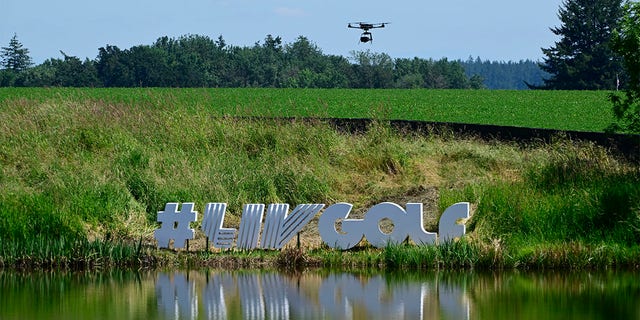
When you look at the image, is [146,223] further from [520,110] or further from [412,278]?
[520,110]

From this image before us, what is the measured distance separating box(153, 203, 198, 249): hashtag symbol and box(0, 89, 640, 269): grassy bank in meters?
0.48

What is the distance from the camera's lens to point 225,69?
126 meters

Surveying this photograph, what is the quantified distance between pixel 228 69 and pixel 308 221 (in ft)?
334

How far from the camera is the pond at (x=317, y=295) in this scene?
62.9 ft

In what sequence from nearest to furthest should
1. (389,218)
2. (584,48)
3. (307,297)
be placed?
(307,297) → (389,218) → (584,48)

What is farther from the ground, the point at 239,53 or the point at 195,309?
the point at 239,53

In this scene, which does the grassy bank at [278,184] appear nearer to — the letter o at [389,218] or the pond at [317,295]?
the letter o at [389,218]

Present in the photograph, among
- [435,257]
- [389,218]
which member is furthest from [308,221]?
[435,257]

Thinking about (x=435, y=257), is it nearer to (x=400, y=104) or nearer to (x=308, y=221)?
(x=308, y=221)

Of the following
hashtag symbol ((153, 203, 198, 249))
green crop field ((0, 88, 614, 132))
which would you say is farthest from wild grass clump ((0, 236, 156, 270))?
green crop field ((0, 88, 614, 132))

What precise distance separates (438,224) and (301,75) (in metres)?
102

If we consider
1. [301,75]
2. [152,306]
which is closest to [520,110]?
[152,306]

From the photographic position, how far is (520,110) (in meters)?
54.0

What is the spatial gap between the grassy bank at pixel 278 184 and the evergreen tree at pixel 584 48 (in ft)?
198
